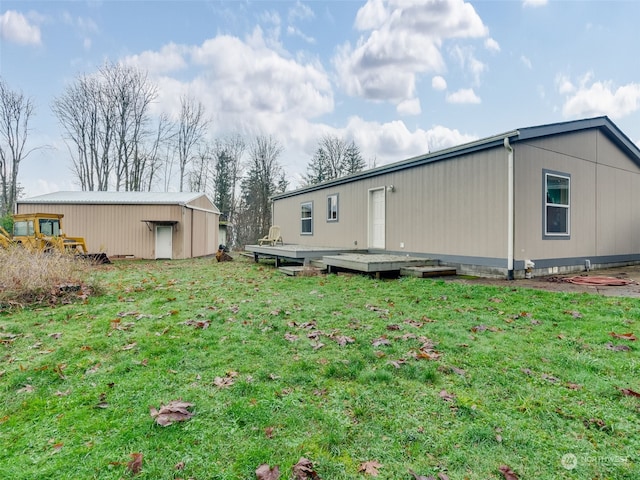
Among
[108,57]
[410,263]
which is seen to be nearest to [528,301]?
[410,263]

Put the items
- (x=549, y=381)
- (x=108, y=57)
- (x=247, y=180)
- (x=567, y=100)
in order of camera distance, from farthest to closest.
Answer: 1. (x=247, y=180)
2. (x=108, y=57)
3. (x=567, y=100)
4. (x=549, y=381)

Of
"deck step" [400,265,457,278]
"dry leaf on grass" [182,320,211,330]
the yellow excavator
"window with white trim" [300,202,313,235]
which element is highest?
"window with white trim" [300,202,313,235]

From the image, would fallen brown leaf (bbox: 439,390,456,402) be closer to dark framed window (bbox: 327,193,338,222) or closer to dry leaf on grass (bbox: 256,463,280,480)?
dry leaf on grass (bbox: 256,463,280,480)

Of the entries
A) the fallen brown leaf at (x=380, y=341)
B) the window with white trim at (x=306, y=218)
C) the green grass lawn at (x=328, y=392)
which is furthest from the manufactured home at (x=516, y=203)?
the fallen brown leaf at (x=380, y=341)

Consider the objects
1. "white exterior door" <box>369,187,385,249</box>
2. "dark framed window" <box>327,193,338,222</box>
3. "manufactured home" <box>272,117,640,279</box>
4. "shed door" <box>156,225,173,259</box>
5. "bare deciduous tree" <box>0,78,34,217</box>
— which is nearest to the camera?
"manufactured home" <box>272,117,640,279</box>

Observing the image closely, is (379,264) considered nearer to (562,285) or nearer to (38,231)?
(562,285)

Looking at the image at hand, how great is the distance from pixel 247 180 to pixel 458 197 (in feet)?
68.3

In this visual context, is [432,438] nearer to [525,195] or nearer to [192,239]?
[525,195]

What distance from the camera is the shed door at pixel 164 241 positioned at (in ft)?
53.8

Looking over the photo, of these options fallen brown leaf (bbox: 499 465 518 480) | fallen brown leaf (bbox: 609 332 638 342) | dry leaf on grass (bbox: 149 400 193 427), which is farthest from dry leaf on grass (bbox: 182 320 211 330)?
fallen brown leaf (bbox: 609 332 638 342)

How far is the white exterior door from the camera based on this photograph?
1026 centimetres

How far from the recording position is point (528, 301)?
4910 mm

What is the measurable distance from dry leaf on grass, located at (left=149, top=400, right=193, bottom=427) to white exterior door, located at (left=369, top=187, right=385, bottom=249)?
28.0 ft

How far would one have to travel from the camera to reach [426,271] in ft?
24.4
